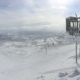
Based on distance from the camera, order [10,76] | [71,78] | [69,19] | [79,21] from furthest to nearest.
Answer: [69,19]
[79,21]
[10,76]
[71,78]

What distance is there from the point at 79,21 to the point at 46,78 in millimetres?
13871

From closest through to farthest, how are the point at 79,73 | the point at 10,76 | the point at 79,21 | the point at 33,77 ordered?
1. the point at 79,73
2. the point at 33,77
3. the point at 10,76
4. the point at 79,21

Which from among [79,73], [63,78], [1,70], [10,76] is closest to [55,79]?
[63,78]

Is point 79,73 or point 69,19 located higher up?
point 69,19

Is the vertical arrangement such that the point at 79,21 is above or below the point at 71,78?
above

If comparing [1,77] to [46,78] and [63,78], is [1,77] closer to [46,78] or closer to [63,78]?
[46,78]

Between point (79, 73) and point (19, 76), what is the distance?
2821mm

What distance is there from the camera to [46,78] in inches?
278

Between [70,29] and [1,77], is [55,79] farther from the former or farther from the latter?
[70,29]

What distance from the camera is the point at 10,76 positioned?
8.23 m

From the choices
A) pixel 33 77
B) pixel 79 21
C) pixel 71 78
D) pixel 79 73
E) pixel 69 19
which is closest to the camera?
pixel 71 78

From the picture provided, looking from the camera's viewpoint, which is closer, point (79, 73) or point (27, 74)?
point (79, 73)

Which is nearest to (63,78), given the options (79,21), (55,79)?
(55,79)

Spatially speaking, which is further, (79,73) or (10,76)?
(10,76)
